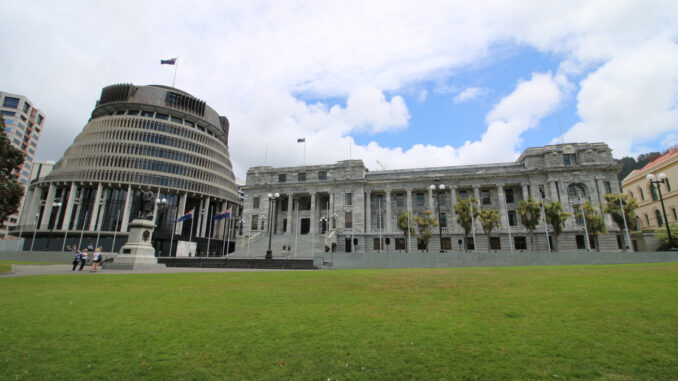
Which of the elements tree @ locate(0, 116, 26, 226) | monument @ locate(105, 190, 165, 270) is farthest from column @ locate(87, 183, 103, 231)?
monument @ locate(105, 190, 165, 270)

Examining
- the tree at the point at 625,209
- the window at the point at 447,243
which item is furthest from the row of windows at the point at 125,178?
the tree at the point at 625,209

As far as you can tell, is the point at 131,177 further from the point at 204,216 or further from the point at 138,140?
the point at 204,216

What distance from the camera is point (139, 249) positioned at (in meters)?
28.3

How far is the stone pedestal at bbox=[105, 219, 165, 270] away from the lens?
2752 cm

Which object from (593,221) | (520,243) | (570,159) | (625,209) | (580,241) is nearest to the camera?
(625,209)

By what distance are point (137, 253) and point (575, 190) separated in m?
62.7

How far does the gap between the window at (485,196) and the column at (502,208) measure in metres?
2.08

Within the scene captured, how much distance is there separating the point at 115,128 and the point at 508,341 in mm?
91162

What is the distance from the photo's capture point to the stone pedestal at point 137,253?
90.3 ft

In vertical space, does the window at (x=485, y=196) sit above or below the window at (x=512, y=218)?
above

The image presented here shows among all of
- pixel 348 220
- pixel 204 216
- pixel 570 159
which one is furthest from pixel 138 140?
pixel 570 159

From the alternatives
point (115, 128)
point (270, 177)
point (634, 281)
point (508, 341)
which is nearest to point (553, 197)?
point (634, 281)

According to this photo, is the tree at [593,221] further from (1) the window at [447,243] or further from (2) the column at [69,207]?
(2) the column at [69,207]

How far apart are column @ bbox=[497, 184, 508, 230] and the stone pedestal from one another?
52131 millimetres
